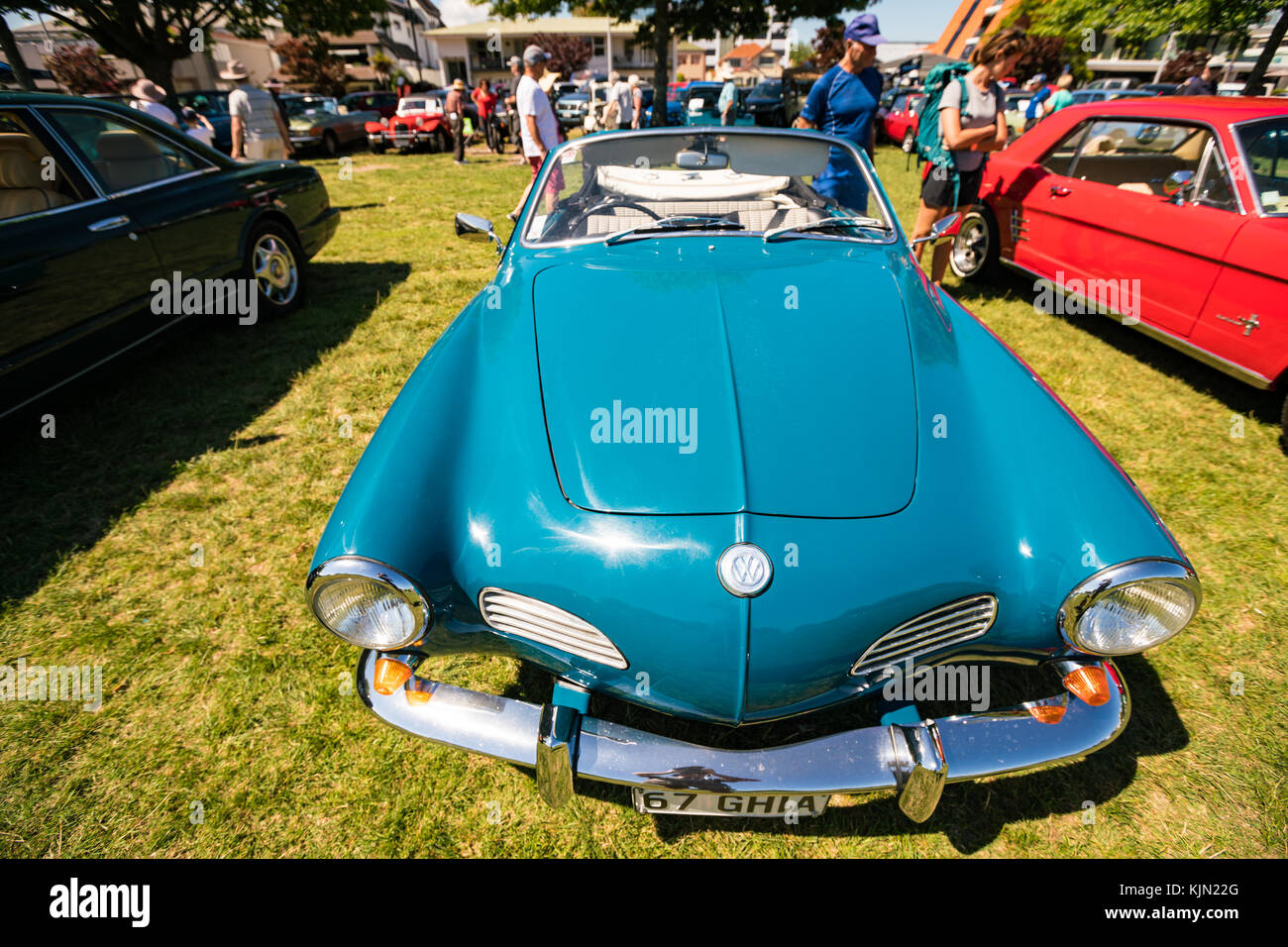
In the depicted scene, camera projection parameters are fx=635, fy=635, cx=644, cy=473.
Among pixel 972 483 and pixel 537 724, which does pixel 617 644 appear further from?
pixel 972 483

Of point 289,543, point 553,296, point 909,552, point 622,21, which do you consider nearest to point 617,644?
point 909,552

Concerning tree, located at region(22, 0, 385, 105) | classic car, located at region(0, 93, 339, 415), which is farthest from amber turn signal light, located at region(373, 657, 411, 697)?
tree, located at region(22, 0, 385, 105)

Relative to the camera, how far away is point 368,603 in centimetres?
149

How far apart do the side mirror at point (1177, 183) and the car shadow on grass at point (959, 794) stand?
11.2ft

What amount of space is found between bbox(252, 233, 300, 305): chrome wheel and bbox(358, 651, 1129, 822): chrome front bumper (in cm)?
451

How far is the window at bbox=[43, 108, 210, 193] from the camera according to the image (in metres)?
3.60

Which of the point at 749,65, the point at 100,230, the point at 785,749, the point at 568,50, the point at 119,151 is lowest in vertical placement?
the point at 785,749

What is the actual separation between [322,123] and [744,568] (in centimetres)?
1819

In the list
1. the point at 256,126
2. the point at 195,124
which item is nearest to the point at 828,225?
the point at 256,126

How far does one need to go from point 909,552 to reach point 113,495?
3525mm

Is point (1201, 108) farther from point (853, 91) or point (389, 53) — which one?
point (389, 53)

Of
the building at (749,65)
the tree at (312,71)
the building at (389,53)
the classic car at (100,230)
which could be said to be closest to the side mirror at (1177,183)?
the classic car at (100,230)

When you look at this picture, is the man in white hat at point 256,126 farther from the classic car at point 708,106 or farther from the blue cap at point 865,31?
the classic car at point 708,106

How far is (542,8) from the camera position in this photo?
66.2 feet
